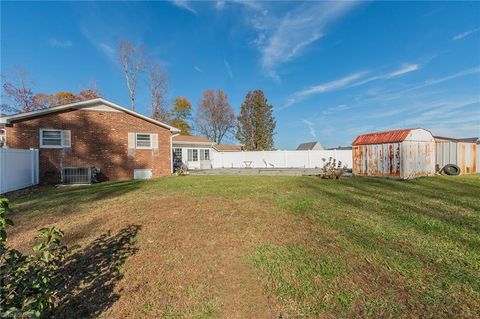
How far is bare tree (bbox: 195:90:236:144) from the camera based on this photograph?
138 ft

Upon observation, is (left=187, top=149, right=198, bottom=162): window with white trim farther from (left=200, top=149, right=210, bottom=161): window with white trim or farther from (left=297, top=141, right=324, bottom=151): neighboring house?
(left=297, top=141, right=324, bottom=151): neighboring house

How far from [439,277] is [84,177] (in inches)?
555

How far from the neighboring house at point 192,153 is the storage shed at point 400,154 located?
1584cm

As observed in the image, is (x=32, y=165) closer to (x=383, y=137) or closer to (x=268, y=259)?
(x=268, y=259)

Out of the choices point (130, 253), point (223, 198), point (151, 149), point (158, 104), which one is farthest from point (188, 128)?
point (130, 253)

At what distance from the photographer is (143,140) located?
14719 millimetres

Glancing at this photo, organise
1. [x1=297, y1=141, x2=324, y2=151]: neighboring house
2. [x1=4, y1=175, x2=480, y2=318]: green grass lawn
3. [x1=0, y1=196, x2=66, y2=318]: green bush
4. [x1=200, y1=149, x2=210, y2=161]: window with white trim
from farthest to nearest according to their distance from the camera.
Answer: [x1=297, y1=141, x2=324, y2=151]: neighboring house < [x1=200, y1=149, x2=210, y2=161]: window with white trim < [x1=4, y1=175, x2=480, y2=318]: green grass lawn < [x1=0, y1=196, x2=66, y2=318]: green bush

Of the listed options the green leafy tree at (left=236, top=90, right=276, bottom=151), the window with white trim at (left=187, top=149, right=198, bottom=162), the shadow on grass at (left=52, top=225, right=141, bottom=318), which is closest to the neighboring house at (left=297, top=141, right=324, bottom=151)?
the green leafy tree at (left=236, top=90, right=276, bottom=151)

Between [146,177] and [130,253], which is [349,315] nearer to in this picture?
[130,253]

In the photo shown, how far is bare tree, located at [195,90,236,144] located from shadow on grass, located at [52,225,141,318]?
39.3 m

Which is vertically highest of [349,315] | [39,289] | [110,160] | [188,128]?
[188,128]

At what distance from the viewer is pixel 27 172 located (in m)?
10.5

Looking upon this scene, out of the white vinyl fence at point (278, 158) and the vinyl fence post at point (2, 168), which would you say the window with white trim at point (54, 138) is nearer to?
the vinyl fence post at point (2, 168)

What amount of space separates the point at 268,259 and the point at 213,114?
133 ft
